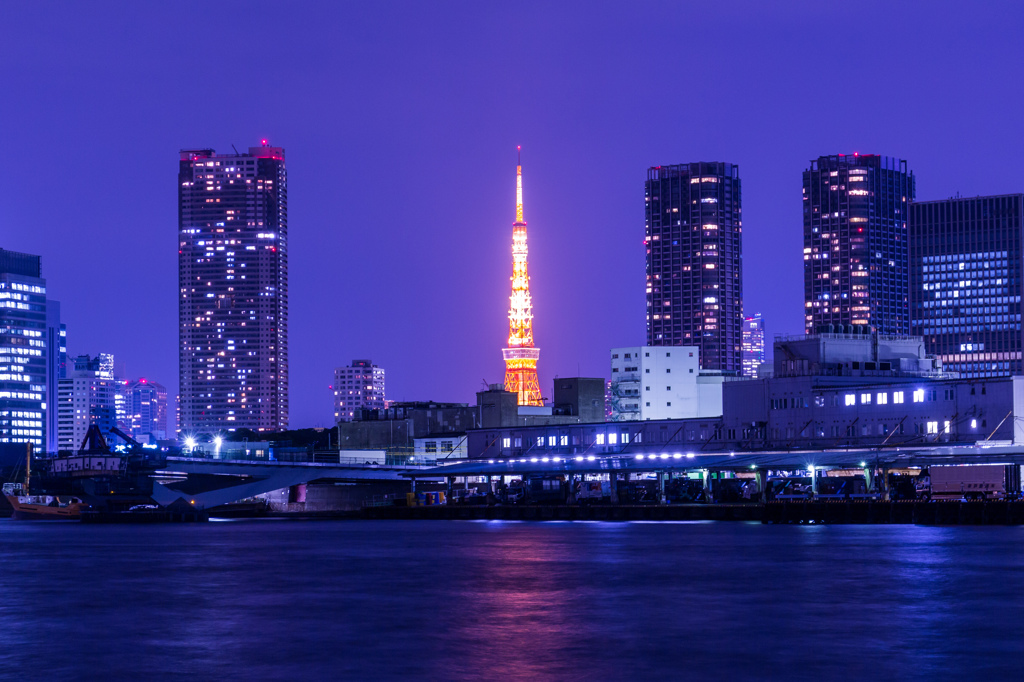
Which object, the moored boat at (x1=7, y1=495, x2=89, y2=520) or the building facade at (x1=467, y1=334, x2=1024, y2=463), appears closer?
the building facade at (x1=467, y1=334, x2=1024, y2=463)

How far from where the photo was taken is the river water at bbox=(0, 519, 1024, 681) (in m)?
38.3

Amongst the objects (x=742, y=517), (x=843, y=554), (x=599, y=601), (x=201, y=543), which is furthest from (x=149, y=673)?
(x=742, y=517)

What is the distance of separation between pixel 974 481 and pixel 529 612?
95.3m

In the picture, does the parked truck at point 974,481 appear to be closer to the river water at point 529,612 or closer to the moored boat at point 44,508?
the river water at point 529,612

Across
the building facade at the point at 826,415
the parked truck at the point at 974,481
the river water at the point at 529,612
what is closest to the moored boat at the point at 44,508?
the building facade at the point at 826,415

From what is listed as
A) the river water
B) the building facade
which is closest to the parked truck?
the building facade

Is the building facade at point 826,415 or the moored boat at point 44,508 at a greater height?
the building facade at point 826,415

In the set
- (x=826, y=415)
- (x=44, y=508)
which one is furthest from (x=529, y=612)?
(x=44, y=508)

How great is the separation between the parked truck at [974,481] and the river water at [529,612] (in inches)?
1618

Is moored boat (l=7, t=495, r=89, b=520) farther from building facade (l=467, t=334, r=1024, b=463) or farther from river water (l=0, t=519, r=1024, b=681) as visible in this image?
river water (l=0, t=519, r=1024, b=681)

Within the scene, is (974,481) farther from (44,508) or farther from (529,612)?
(44,508)

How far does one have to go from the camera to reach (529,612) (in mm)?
50906

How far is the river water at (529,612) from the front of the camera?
38.3 metres

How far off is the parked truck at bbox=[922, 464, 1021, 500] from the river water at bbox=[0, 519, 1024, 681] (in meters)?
41.1
